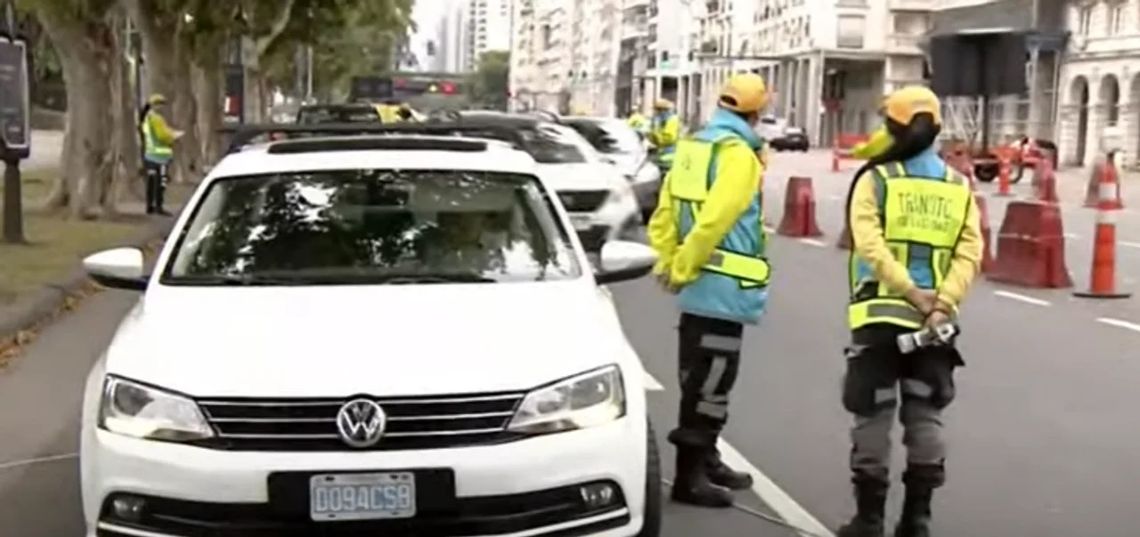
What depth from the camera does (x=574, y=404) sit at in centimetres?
514

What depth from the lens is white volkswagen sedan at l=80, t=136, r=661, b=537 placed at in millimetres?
4898

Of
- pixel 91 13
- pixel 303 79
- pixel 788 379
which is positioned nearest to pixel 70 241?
pixel 91 13

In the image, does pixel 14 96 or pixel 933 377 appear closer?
pixel 933 377

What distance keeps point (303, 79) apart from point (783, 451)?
237 ft

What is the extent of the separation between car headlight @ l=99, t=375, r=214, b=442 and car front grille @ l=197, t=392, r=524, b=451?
0.15ft

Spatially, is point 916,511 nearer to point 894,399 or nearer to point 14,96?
point 894,399

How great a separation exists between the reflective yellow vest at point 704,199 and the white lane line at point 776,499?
0.98m

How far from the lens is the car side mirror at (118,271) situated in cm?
645

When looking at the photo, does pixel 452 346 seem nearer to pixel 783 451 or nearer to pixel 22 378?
pixel 783 451

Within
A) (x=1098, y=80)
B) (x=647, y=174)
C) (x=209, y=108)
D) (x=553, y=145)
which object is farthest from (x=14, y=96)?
(x=1098, y=80)

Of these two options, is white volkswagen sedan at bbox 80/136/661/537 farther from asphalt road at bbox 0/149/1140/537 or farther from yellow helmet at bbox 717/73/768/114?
asphalt road at bbox 0/149/1140/537

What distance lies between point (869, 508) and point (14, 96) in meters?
13.7

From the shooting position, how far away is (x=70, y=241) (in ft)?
61.3

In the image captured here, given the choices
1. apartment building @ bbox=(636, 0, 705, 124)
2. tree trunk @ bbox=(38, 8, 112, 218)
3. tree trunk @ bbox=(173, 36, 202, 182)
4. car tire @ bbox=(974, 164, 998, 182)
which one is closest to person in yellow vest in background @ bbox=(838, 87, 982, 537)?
tree trunk @ bbox=(38, 8, 112, 218)
